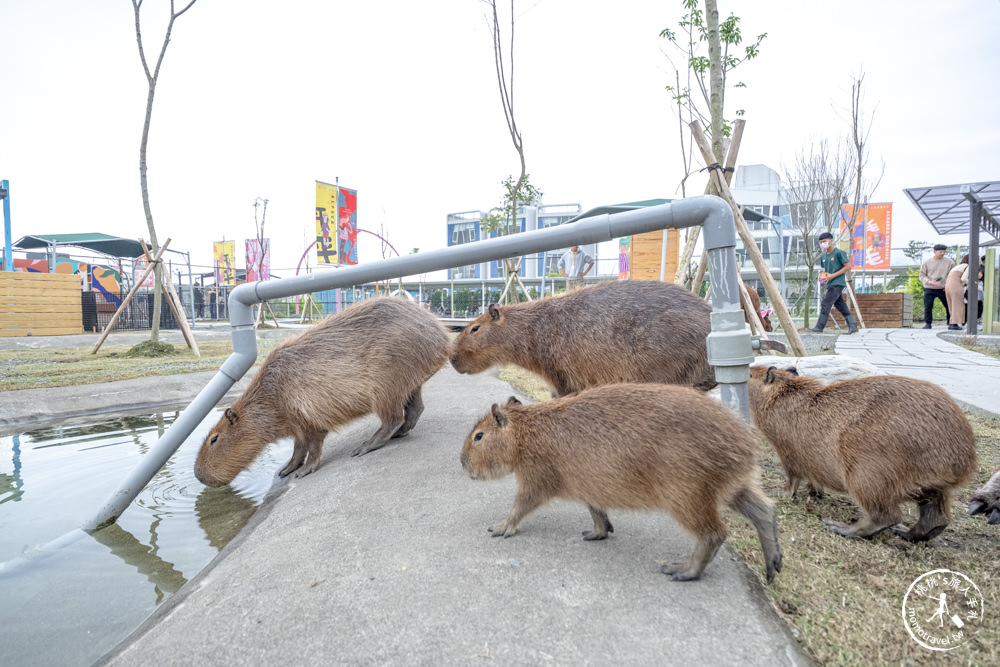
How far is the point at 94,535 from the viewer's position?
241 centimetres

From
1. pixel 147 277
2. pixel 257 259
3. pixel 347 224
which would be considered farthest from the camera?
pixel 257 259

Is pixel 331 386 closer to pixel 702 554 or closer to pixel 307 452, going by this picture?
pixel 307 452

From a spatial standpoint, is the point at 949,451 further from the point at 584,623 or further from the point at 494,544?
the point at 494,544

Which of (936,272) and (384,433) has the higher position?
(936,272)

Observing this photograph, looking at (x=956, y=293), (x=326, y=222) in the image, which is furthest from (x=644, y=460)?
(x=326, y=222)

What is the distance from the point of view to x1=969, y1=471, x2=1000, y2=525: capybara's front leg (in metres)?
1.81

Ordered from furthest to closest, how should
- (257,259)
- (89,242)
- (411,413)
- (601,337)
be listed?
(257,259), (89,242), (411,413), (601,337)

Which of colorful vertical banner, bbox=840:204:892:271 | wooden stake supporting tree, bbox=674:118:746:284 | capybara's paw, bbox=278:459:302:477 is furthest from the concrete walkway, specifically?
colorful vertical banner, bbox=840:204:892:271

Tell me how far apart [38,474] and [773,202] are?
33048 mm

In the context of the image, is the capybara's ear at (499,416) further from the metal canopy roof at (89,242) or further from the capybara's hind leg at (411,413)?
the metal canopy roof at (89,242)

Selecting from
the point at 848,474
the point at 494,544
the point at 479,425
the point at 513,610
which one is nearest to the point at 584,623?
the point at 513,610

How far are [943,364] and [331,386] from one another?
6.46 meters

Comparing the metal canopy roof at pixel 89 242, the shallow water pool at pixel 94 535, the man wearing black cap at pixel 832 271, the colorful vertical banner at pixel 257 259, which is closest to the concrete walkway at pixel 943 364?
the man wearing black cap at pixel 832 271

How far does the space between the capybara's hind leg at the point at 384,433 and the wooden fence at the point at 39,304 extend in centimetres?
1626
